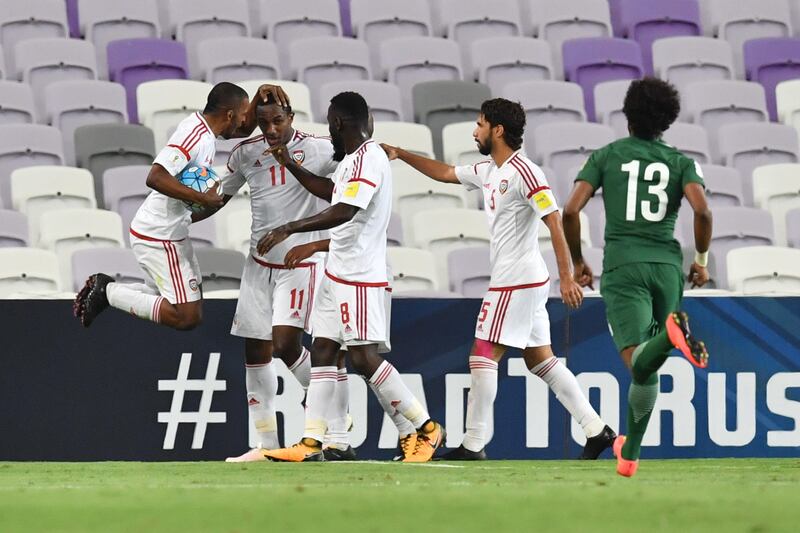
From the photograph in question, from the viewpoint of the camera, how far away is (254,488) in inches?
221

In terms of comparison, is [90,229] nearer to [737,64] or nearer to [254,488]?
[254,488]

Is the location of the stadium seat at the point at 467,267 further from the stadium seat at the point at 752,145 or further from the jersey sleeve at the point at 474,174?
the stadium seat at the point at 752,145

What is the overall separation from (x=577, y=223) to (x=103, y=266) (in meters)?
4.54

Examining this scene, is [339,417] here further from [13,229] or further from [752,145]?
[752,145]

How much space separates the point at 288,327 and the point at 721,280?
4933 mm

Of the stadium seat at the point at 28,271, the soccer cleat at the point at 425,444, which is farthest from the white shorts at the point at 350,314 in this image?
the stadium seat at the point at 28,271

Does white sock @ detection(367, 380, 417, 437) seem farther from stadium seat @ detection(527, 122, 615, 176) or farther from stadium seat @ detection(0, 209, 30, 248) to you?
stadium seat @ detection(527, 122, 615, 176)

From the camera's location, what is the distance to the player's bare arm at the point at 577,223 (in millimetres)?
6797

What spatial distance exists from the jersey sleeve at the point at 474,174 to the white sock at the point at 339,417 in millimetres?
1261

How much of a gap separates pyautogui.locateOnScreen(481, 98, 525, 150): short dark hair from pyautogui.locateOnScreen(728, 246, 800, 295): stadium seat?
372 centimetres

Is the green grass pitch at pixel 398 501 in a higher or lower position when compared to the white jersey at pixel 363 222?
lower

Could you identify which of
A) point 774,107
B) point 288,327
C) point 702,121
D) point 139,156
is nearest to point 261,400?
point 288,327

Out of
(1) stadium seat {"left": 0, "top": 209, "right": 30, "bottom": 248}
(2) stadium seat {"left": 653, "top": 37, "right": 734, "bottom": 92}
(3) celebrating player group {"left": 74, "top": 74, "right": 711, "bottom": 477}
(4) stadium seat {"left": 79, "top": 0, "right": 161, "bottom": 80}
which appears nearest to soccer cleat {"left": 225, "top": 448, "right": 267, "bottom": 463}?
(3) celebrating player group {"left": 74, "top": 74, "right": 711, "bottom": 477}

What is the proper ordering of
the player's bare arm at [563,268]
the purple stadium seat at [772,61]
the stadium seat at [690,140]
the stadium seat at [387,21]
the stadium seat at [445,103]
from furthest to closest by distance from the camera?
the purple stadium seat at [772,61] < the stadium seat at [387,21] < the stadium seat at [445,103] < the stadium seat at [690,140] < the player's bare arm at [563,268]
